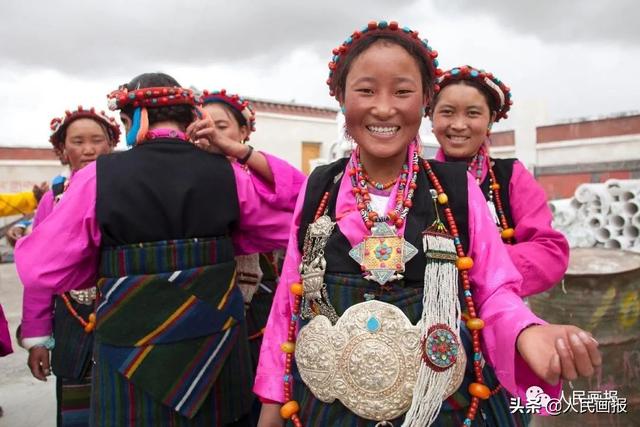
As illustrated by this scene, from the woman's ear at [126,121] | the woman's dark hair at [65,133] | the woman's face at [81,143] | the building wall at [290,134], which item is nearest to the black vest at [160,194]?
the woman's ear at [126,121]

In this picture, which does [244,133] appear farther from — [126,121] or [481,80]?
[481,80]

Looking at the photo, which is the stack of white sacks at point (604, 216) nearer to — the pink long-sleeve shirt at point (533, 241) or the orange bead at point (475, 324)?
the pink long-sleeve shirt at point (533, 241)

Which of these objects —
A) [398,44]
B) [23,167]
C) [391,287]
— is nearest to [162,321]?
[391,287]

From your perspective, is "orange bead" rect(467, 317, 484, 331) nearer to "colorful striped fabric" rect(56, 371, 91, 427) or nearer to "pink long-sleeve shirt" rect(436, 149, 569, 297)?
"pink long-sleeve shirt" rect(436, 149, 569, 297)

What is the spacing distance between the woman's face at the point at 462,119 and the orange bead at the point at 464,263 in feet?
3.00

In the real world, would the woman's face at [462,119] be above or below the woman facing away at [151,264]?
above

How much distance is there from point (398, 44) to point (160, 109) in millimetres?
926

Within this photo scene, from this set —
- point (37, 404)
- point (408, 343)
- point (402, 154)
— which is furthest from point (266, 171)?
point (37, 404)

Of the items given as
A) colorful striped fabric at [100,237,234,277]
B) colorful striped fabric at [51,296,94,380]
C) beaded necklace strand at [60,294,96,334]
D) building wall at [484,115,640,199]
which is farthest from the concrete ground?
building wall at [484,115,640,199]

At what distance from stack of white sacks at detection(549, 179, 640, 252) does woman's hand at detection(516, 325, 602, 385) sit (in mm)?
4226

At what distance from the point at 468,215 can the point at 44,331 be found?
2.02m

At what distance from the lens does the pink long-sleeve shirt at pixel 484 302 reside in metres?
1.19

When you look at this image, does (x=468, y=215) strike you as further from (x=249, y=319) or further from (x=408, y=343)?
(x=249, y=319)

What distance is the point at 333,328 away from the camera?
1326mm
